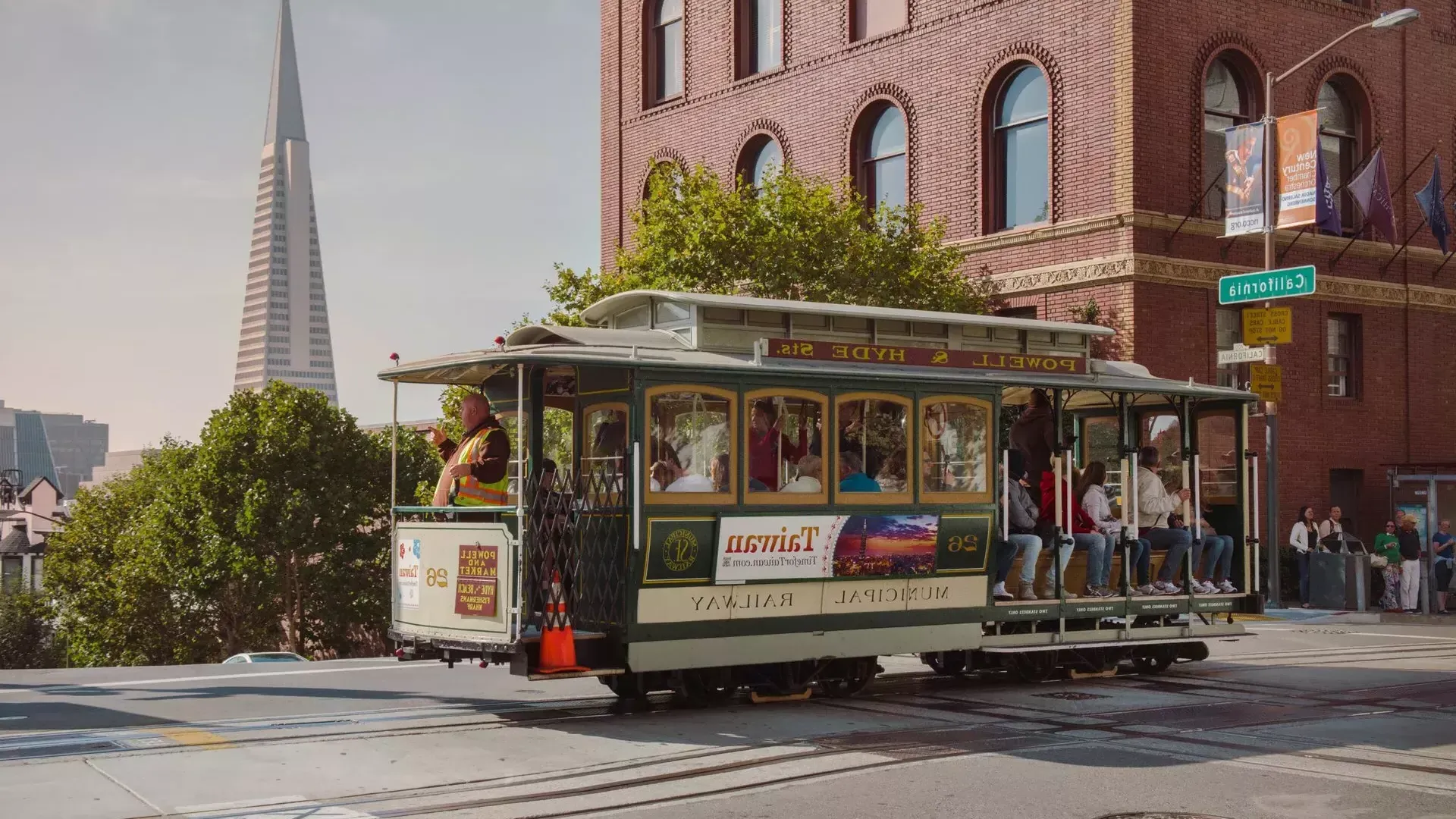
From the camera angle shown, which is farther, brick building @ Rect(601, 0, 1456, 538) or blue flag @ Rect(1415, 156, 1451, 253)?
blue flag @ Rect(1415, 156, 1451, 253)

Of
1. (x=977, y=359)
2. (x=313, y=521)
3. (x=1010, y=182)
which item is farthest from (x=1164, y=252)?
(x=313, y=521)

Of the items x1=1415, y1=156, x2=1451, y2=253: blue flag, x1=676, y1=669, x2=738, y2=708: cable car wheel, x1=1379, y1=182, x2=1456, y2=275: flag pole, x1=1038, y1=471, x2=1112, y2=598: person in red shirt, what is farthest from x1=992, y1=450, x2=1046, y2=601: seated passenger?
x1=1415, y1=156, x2=1451, y2=253: blue flag

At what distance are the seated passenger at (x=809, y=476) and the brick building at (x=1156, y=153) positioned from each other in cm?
1555

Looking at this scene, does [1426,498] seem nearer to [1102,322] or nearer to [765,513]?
[1102,322]

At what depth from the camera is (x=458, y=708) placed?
12945mm

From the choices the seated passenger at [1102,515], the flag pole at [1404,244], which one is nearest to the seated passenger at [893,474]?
the seated passenger at [1102,515]

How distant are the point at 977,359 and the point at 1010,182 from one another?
16736 millimetres

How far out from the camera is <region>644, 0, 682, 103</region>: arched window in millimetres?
39062

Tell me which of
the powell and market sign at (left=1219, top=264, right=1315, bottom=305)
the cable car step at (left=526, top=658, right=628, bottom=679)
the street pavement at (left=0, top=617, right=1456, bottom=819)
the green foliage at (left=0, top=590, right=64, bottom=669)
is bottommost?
the green foliage at (left=0, top=590, right=64, bottom=669)

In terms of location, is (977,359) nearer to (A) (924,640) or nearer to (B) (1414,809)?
(A) (924,640)

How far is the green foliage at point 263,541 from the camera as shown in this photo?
4416 cm

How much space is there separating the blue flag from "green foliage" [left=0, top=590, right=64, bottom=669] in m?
50.8

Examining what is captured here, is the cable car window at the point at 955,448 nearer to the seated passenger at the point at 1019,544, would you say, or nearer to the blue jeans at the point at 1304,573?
the seated passenger at the point at 1019,544

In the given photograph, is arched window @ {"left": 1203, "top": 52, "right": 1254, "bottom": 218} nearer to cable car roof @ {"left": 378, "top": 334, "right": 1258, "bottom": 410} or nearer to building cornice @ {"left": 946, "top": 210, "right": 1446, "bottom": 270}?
building cornice @ {"left": 946, "top": 210, "right": 1446, "bottom": 270}
